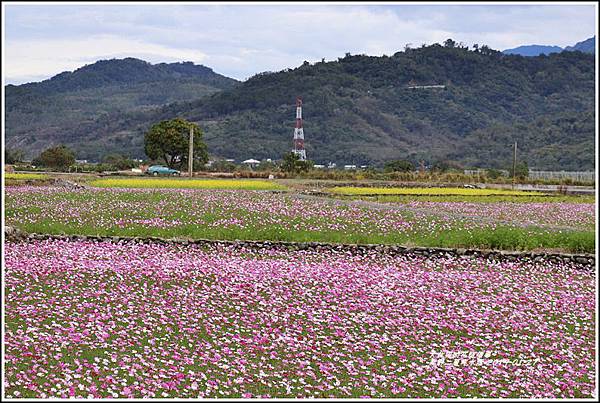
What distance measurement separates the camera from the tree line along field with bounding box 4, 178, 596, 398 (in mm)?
6391

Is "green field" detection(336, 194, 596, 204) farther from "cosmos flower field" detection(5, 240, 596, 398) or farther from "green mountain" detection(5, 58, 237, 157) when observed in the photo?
"green mountain" detection(5, 58, 237, 157)

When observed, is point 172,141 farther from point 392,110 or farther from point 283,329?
point 392,110

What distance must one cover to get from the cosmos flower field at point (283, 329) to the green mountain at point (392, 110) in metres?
82.4

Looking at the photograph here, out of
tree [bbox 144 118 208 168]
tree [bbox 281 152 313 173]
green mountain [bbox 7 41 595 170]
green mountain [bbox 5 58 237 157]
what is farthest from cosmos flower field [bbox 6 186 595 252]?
green mountain [bbox 7 41 595 170]

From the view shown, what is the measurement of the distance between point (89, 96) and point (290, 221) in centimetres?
12653

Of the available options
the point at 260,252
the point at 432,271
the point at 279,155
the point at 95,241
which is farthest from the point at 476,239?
the point at 279,155

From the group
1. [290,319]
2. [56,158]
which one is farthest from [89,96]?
[290,319]

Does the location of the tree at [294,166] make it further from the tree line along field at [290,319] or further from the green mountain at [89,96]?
the tree line along field at [290,319]

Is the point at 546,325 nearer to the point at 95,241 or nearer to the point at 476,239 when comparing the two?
the point at 476,239

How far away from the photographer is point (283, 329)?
8.09 metres

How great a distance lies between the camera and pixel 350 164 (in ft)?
314

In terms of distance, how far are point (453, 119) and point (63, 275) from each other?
10728 centimetres

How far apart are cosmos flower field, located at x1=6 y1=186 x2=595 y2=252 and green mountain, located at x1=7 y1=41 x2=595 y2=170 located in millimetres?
70641

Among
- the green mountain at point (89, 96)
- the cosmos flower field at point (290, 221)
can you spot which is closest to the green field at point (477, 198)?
the cosmos flower field at point (290, 221)
